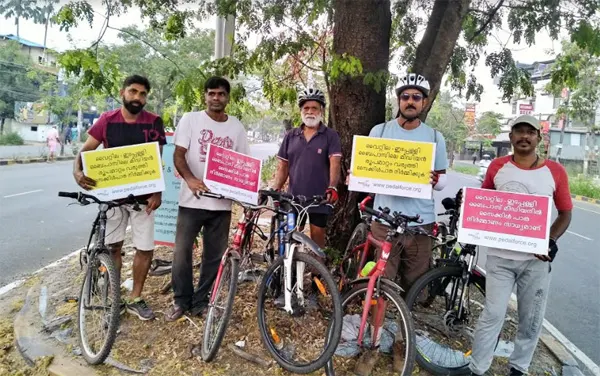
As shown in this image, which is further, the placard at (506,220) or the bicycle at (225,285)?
the bicycle at (225,285)

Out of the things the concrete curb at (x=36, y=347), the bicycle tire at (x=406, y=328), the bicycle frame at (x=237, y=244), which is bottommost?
the concrete curb at (x=36, y=347)

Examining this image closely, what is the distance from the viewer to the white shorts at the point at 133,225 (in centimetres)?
367

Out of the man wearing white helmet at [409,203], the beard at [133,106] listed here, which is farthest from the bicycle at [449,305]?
the beard at [133,106]

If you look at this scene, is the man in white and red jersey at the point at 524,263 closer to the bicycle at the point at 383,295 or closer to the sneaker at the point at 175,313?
the bicycle at the point at 383,295

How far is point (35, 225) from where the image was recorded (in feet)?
28.4

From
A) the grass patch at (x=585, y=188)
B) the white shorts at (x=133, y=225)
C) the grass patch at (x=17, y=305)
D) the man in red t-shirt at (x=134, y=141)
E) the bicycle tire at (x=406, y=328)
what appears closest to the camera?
the bicycle tire at (x=406, y=328)

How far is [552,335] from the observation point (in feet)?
15.6

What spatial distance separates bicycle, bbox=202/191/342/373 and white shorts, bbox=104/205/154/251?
797mm

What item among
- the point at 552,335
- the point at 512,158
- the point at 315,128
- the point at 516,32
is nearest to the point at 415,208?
the point at 512,158

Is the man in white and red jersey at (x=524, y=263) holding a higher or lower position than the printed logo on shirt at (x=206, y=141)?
lower

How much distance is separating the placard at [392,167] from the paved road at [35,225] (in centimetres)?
482

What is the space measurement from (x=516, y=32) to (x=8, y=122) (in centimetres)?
3647

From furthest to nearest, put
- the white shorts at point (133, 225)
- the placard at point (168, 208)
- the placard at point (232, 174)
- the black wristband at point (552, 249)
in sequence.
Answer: the placard at point (168, 208)
the white shorts at point (133, 225)
the placard at point (232, 174)
the black wristband at point (552, 249)

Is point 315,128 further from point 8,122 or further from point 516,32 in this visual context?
point 8,122
